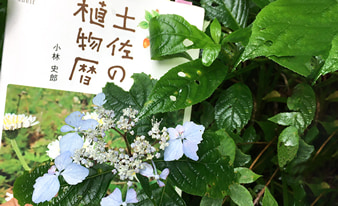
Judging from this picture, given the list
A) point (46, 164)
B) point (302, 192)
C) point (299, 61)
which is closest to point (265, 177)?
point (302, 192)

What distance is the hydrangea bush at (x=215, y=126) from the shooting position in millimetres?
540

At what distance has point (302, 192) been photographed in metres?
0.81

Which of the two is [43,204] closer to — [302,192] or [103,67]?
[103,67]

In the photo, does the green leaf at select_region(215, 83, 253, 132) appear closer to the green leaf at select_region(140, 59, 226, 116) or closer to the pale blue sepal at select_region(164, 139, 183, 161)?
the green leaf at select_region(140, 59, 226, 116)

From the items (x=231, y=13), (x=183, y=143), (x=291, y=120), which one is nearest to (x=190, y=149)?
(x=183, y=143)

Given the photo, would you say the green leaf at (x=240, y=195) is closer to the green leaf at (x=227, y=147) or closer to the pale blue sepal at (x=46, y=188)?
the green leaf at (x=227, y=147)

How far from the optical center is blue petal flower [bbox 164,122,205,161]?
557 mm

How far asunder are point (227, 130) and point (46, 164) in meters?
0.42

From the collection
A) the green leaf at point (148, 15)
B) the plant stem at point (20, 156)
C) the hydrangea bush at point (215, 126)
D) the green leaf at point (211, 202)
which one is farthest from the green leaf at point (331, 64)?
the plant stem at point (20, 156)

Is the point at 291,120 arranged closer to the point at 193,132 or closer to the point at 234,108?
the point at 234,108

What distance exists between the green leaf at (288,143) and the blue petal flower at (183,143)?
0.26m

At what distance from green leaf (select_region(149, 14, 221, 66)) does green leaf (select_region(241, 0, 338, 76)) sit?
0.46 feet

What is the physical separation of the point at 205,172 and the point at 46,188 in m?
0.30

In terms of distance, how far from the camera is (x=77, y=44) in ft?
2.37
